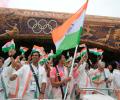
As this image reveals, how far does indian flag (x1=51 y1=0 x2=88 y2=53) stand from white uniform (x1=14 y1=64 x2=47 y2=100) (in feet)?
2.62

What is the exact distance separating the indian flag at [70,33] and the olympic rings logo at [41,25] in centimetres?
943

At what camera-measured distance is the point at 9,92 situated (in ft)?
29.2

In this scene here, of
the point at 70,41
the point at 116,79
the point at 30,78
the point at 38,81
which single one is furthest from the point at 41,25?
the point at 70,41

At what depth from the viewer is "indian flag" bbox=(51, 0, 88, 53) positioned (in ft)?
24.3

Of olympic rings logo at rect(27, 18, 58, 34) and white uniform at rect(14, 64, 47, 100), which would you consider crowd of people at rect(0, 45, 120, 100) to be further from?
olympic rings logo at rect(27, 18, 58, 34)

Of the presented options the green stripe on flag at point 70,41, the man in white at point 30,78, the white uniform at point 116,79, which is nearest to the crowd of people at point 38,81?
the man in white at point 30,78

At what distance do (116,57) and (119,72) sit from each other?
7.34m

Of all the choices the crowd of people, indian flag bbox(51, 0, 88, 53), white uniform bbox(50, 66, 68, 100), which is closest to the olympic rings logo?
the crowd of people

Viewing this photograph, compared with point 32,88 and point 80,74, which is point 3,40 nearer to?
point 80,74

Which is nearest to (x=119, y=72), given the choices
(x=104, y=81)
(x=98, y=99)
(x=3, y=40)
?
(x=104, y=81)

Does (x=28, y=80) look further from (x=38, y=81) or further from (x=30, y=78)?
(x=38, y=81)

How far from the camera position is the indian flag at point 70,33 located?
7.40 m

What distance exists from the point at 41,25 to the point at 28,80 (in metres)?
9.21

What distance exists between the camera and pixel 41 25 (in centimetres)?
1714
